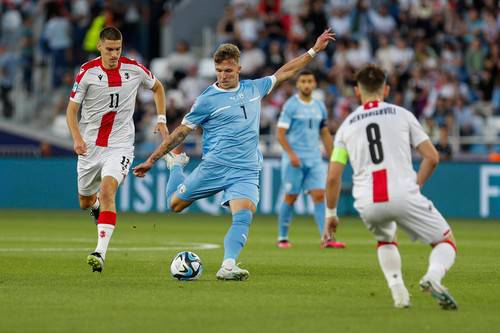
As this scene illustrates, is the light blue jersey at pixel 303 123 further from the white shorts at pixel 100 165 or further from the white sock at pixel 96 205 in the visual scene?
the white shorts at pixel 100 165

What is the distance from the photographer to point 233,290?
10844mm

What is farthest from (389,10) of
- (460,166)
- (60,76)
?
(60,76)

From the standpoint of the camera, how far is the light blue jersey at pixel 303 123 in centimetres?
1803

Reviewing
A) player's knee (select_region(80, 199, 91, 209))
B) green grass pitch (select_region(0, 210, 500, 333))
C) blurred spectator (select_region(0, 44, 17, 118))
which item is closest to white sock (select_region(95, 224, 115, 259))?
green grass pitch (select_region(0, 210, 500, 333))

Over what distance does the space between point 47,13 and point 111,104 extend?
68.0 ft

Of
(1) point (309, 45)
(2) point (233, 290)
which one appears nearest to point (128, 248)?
(2) point (233, 290)

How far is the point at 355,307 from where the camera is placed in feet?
31.4

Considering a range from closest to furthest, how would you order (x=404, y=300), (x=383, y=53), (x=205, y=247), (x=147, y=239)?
(x=404, y=300), (x=205, y=247), (x=147, y=239), (x=383, y=53)

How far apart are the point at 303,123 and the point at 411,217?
890cm

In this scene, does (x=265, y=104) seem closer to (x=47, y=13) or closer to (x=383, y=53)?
(x=383, y=53)

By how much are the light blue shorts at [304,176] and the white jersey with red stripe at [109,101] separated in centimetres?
481

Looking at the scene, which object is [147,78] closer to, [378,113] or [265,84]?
[265,84]

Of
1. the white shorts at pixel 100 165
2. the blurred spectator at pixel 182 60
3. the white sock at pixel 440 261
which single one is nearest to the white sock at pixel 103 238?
the white shorts at pixel 100 165

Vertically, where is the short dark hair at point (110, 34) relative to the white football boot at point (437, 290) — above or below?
above
